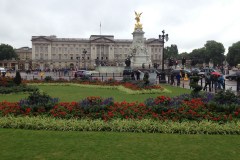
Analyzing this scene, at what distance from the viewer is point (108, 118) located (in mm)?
10047

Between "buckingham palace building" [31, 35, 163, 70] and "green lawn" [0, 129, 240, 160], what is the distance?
12708 cm

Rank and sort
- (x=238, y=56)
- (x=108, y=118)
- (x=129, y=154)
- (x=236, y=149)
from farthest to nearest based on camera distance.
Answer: (x=238, y=56)
(x=108, y=118)
(x=236, y=149)
(x=129, y=154)

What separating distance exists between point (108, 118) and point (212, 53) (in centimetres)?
11535

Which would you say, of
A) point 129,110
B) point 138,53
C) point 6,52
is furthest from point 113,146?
point 6,52

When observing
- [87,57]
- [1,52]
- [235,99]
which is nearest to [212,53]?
[87,57]

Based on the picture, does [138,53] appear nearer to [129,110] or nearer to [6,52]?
[129,110]

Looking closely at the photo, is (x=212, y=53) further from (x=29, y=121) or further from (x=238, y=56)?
(x=29, y=121)

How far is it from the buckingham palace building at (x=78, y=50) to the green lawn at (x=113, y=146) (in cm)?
12708

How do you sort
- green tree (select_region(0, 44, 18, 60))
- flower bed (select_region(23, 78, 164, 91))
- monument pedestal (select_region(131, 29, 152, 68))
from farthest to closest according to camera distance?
green tree (select_region(0, 44, 18, 60)) → monument pedestal (select_region(131, 29, 152, 68)) → flower bed (select_region(23, 78, 164, 91))

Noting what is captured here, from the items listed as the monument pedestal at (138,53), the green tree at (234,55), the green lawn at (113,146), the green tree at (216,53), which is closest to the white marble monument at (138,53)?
the monument pedestal at (138,53)

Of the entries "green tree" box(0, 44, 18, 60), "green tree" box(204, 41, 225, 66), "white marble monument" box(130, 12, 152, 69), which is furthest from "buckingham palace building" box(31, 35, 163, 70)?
"white marble monument" box(130, 12, 152, 69)

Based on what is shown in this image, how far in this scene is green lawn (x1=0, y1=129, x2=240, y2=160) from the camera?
21.6 ft

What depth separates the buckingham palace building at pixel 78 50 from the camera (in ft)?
450

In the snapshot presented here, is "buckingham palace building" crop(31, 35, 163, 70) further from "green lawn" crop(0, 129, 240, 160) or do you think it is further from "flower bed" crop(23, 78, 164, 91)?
"green lawn" crop(0, 129, 240, 160)
